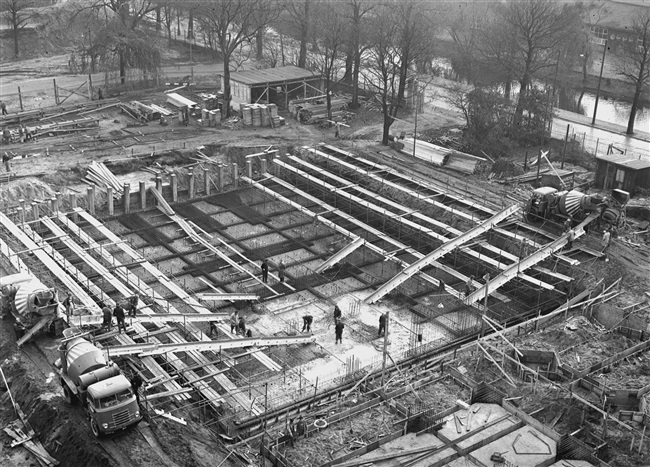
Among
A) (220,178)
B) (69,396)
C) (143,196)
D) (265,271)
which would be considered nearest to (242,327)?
(265,271)

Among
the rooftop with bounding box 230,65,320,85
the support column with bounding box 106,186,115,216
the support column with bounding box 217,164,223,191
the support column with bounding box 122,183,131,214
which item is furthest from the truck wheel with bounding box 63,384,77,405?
the rooftop with bounding box 230,65,320,85

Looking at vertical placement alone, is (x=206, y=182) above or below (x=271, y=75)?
below

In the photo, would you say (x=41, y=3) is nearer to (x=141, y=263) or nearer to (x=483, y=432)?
(x=141, y=263)

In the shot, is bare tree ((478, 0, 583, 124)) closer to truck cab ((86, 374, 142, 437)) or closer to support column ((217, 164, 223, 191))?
support column ((217, 164, 223, 191))

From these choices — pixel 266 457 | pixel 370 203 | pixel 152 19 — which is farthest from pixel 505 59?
pixel 152 19

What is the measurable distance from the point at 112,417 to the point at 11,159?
84.0 feet

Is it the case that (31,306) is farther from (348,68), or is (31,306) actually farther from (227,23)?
(348,68)

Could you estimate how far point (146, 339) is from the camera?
93.7 feet

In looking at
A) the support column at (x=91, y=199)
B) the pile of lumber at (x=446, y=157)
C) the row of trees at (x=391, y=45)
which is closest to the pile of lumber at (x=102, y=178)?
the support column at (x=91, y=199)

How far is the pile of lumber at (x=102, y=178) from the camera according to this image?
41.6 metres

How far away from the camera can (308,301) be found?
33719 mm

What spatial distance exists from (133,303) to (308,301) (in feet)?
23.8

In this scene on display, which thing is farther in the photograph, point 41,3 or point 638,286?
point 41,3

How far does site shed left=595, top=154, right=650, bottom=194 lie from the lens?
40812 mm
